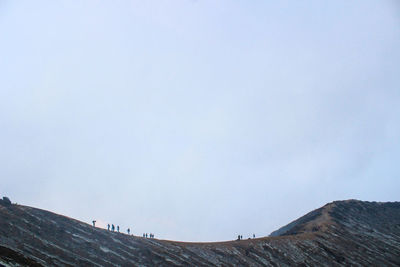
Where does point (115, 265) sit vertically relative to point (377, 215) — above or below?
below

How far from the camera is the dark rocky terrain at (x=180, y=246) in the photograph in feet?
165

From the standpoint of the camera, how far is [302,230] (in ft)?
337

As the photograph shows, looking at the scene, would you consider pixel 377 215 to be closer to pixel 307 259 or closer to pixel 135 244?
pixel 307 259

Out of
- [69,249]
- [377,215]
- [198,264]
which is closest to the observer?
[69,249]

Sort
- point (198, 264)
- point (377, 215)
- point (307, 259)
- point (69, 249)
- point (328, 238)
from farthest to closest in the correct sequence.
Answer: point (377, 215), point (328, 238), point (307, 259), point (198, 264), point (69, 249)

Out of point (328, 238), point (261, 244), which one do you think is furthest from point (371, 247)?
point (261, 244)

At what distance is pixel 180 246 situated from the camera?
71062 millimetres

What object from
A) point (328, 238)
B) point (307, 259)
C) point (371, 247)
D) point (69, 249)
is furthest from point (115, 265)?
point (371, 247)

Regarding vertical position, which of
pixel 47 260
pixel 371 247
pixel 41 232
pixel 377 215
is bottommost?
pixel 47 260

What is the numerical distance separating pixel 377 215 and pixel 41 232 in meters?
123

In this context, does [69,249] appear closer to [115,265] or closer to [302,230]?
[115,265]

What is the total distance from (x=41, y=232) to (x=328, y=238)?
73.2m

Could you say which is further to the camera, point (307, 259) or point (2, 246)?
point (307, 259)

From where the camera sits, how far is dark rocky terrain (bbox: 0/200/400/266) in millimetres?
50250
